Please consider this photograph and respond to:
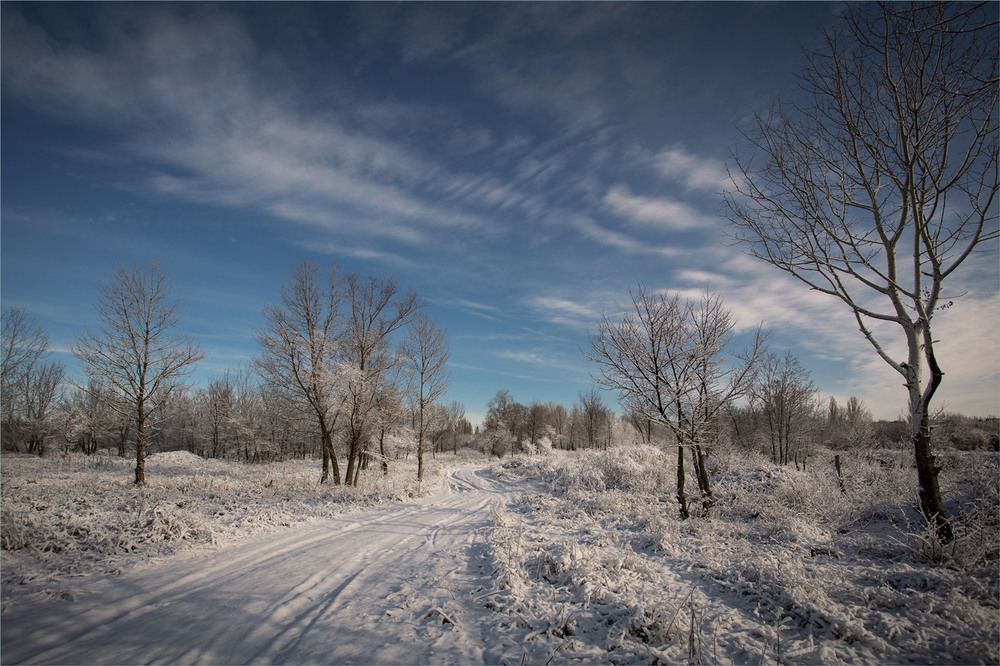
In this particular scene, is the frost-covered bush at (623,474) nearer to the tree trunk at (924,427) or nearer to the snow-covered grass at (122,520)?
the tree trunk at (924,427)

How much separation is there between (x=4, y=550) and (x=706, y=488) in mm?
14394

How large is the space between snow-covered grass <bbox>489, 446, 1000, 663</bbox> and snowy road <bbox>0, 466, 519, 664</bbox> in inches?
38.4

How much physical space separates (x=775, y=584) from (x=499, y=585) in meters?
3.80

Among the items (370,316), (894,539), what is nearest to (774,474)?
(894,539)

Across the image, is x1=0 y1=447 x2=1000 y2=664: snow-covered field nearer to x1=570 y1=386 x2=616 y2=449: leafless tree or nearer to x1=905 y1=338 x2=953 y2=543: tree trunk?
x1=905 y1=338 x2=953 y2=543: tree trunk

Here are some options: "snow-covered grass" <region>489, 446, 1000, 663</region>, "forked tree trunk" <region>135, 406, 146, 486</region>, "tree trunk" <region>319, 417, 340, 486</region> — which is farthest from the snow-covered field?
"tree trunk" <region>319, 417, 340, 486</region>

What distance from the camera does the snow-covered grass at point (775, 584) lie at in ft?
12.4

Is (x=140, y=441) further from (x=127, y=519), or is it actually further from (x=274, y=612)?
(x=274, y=612)

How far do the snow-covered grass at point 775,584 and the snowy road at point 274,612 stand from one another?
0.98 meters

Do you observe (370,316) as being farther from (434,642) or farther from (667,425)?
(434,642)

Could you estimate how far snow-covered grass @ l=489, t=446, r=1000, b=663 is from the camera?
3.77 m

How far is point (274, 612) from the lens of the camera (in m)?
4.68

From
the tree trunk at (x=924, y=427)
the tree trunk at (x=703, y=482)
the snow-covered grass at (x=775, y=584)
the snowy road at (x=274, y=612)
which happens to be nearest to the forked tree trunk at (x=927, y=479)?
the tree trunk at (x=924, y=427)

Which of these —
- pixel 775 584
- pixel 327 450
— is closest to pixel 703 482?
pixel 775 584
